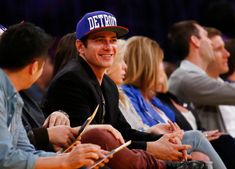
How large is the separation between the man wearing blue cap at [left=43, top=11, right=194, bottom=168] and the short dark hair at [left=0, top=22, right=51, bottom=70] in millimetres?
678

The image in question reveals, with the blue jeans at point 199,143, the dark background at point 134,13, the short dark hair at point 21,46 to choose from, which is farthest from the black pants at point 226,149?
the dark background at point 134,13

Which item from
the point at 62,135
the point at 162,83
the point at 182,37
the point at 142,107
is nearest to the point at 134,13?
the point at 182,37

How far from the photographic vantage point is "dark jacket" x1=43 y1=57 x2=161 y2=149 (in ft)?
10.1

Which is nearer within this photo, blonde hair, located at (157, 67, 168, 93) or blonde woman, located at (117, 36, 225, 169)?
blonde woman, located at (117, 36, 225, 169)

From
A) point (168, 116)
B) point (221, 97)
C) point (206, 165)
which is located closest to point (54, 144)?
point (206, 165)

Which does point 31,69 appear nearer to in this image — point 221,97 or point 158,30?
point 221,97

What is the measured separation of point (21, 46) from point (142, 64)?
1782 mm

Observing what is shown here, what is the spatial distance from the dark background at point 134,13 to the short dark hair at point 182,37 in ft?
4.85

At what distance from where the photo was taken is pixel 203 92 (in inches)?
181

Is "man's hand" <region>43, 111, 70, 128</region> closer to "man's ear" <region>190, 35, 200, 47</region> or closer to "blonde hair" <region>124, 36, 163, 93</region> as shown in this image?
"blonde hair" <region>124, 36, 163, 93</region>

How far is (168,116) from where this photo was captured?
13.8ft

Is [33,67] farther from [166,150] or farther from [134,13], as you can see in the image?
[134,13]

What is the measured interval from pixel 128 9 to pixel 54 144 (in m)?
4.11

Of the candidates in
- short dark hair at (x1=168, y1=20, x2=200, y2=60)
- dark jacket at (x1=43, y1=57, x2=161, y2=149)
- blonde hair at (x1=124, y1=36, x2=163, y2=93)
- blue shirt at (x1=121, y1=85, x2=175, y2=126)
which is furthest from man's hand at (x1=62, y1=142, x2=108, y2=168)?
short dark hair at (x1=168, y1=20, x2=200, y2=60)
